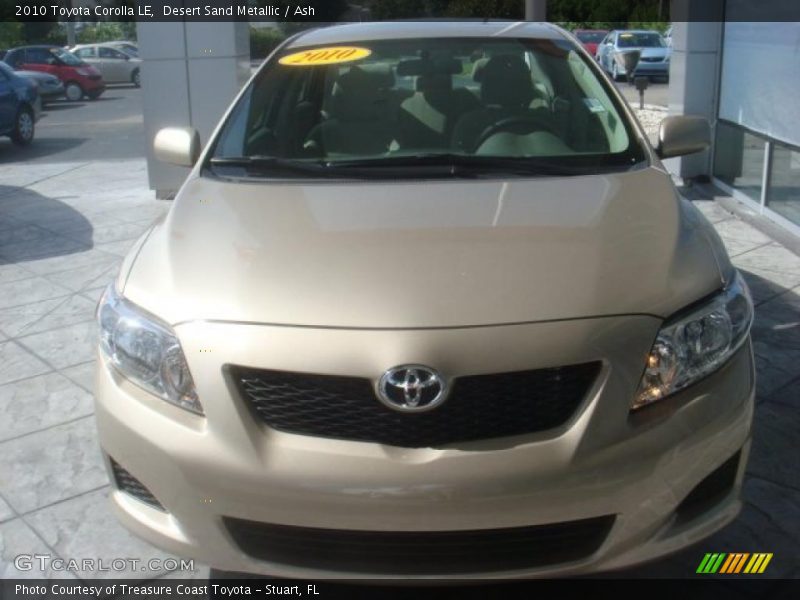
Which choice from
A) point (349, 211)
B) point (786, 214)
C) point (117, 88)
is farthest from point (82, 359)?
point (117, 88)

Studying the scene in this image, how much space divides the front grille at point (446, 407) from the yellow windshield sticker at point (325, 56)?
2.13m

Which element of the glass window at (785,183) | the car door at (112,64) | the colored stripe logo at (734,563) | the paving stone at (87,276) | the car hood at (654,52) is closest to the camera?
the colored stripe logo at (734,563)

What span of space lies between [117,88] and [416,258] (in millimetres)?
32791

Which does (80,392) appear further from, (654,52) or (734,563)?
(654,52)

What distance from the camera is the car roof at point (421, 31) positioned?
4284 millimetres

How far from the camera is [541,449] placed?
2395 mm

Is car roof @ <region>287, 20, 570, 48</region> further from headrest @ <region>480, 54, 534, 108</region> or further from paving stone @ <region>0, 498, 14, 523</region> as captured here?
paving stone @ <region>0, 498, 14, 523</region>

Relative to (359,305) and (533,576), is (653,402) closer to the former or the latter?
(533,576)

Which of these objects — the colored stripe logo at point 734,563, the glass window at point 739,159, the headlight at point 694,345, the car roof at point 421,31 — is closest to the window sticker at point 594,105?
the car roof at point 421,31

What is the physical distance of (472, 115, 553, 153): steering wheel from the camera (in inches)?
150

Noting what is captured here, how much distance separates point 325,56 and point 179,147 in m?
0.76

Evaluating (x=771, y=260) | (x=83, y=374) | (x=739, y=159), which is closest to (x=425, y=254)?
(x=83, y=374)

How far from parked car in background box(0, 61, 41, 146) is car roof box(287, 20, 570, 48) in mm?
11754

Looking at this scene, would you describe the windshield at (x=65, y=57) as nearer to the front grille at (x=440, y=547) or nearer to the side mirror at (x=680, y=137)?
the side mirror at (x=680, y=137)
